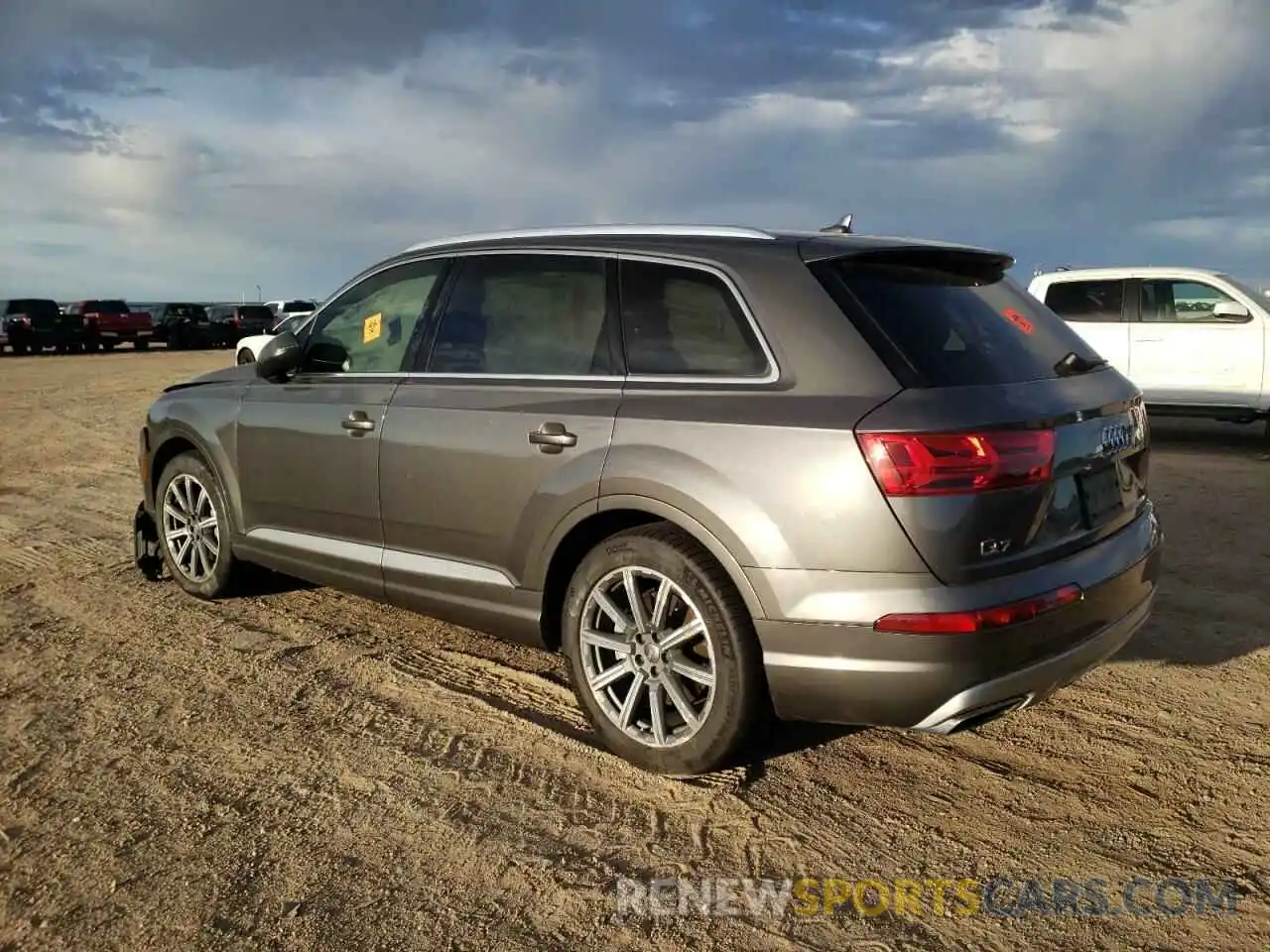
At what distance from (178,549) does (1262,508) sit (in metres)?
7.29

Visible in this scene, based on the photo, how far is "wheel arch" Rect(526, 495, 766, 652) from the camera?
10.4 ft

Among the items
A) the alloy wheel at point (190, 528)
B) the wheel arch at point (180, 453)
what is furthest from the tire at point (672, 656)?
the alloy wheel at point (190, 528)

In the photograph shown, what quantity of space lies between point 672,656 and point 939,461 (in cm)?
109

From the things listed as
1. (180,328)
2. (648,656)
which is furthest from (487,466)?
(180,328)

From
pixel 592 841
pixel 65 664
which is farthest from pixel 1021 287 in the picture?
pixel 65 664

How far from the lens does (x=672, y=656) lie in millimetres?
3402

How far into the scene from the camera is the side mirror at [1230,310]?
10.9 meters

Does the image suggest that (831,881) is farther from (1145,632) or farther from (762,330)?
(1145,632)

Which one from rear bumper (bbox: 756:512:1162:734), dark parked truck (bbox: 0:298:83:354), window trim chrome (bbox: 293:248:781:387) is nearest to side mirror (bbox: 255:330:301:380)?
window trim chrome (bbox: 293:248:781:387)

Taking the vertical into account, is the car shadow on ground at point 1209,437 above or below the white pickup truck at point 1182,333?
below

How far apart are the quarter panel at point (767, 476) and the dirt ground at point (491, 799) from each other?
2.81 feet

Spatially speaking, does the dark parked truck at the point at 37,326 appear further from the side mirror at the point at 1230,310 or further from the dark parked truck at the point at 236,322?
the side mirror at the point at 1230,310

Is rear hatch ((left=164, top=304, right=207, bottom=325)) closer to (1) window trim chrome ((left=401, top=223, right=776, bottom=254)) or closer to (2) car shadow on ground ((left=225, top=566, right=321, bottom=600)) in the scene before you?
(2) car shadow on ground ((left=225, top=566, right=321, bottom=600))

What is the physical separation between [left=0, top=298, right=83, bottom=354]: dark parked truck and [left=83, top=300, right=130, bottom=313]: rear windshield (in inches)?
38.4
